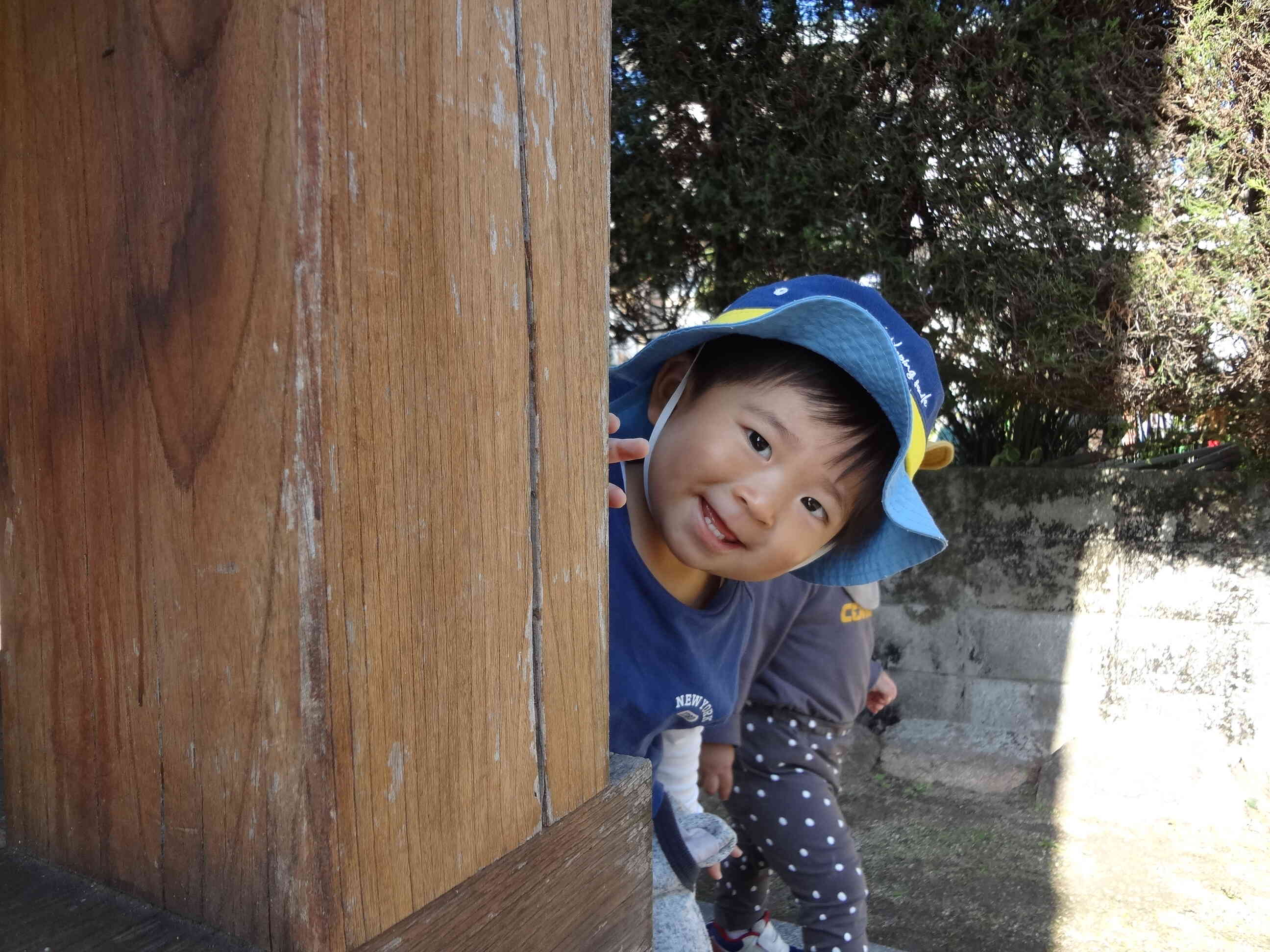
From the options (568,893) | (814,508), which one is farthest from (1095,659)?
(568,893)

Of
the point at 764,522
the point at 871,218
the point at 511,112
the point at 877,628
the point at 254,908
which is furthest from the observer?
the point at 877,628

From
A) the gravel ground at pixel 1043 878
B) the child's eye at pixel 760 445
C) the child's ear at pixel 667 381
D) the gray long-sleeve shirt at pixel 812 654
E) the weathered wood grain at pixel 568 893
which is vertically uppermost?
the child's ear at pixel 667 381

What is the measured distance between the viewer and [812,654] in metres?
2.45

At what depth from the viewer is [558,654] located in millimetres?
818

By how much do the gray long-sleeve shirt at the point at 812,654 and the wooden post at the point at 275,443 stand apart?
161 cm

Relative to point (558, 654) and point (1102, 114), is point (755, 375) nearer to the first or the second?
point (558, 654)

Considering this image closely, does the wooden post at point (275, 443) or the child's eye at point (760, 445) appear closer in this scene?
the wooden post at point (275, 443)

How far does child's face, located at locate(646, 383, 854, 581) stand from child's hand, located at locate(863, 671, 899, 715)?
1.33m

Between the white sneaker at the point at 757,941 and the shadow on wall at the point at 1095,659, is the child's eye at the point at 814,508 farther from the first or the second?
the shadow on wall at the point at 1095,659

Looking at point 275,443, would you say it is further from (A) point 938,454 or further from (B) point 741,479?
(A) point 938,454

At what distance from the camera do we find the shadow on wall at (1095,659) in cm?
325

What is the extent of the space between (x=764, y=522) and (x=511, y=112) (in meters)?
0.93

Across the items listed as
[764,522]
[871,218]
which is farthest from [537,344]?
[871,218]

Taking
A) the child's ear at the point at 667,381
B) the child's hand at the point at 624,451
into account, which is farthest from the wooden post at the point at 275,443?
the child's ear at the point at 667,381
